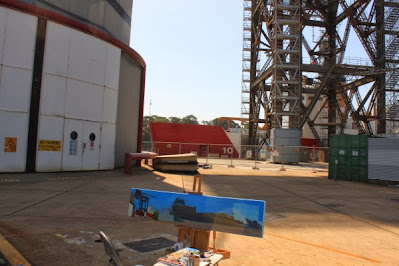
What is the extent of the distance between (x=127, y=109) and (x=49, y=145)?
20.4 ft

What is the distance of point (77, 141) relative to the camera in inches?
630

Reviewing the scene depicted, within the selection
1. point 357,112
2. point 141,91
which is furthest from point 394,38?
point 141,91

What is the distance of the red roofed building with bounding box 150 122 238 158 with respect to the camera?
132 ft

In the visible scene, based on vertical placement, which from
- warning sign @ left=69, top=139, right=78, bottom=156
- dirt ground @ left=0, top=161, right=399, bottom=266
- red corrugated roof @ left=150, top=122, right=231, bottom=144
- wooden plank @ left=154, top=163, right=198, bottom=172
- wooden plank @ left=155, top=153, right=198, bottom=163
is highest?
red corrugated roof @ left=150, top=122, right=231, bottom=144

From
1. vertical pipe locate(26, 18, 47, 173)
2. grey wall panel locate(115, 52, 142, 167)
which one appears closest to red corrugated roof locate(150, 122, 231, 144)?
grey wall panel locate(115, 52, 142, 167)

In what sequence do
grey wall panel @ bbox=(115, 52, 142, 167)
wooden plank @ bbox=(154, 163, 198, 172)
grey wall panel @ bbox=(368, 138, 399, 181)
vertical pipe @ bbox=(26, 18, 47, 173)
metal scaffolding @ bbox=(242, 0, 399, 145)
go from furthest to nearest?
1. metal scaffolding @ bbox=(242, 0, 399, 145)
2. grey wall panel @ bbox=(115, 52, 142, 167)
3. wooden plank @ bbox=(154, 163, 198, 172)
4. grey wall panel @ bbox=(368, 138, 399, 181)
5. vertical pipe @ bbox=(26, 18, 47, 173)

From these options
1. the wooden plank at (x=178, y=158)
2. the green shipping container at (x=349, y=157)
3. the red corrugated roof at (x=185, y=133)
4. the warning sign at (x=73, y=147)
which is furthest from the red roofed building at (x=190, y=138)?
the warning sign at (x=73, y=147)

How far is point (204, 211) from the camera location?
4.45 m

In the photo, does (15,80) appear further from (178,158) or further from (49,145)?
(178,158)

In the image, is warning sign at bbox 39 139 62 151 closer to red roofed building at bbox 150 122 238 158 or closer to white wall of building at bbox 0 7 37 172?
white wall of building at bbox 0 7 37 172

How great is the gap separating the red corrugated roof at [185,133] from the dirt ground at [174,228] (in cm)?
2950

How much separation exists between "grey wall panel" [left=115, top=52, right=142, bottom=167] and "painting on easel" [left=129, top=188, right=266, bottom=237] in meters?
14.6

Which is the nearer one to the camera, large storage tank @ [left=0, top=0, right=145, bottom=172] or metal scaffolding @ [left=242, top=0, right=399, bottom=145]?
large storage tank @ [left=0, top=0, right=145, bottom=172]

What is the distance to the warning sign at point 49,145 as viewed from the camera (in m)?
14.5
